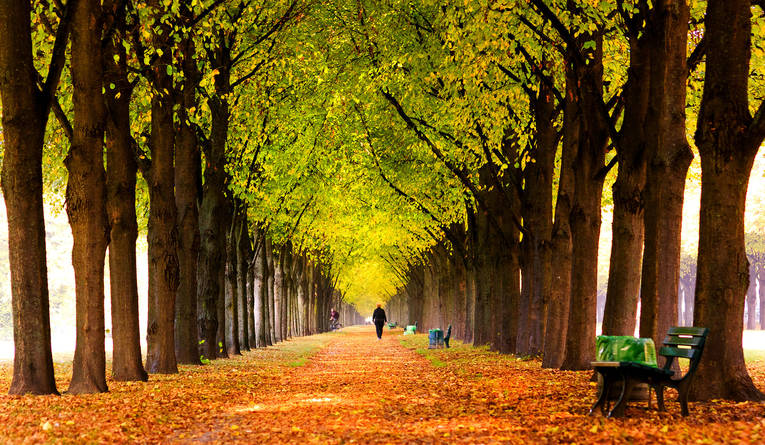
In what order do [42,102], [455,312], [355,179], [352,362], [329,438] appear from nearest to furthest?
[329,438] < [42,102] < [352,362] < [355,179] < [455,312]

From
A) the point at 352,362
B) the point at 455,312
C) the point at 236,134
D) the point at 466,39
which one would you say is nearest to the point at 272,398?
the point at 466,39

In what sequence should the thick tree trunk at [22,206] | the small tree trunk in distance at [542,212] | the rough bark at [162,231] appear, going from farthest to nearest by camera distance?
the small tree trunk in distance at [542,212]
the rough bark at [162,231]
the thick tree trunk at [22,206]

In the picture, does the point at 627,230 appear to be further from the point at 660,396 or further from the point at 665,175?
the point at 660,396

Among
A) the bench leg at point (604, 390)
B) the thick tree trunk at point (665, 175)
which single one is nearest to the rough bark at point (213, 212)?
the thick tree trunk at point (665, 175)

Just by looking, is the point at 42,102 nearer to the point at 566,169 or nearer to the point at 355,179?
the point at 566,169

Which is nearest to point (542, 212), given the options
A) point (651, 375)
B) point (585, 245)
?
point (585, 245)

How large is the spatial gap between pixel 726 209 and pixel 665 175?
1884 millimetres

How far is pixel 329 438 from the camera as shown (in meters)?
9.17

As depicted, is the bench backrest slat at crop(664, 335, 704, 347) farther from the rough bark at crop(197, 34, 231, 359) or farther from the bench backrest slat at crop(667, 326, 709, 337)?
the rough bark at crop(197, 34, 231, 359)

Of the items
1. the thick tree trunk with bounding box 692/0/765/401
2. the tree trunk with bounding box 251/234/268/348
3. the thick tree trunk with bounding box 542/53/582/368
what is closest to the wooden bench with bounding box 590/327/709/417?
the thick tree trunk with bounding box 692/0/765/401

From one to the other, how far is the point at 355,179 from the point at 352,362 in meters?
9.35

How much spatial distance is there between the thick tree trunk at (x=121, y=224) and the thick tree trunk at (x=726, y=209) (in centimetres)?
985

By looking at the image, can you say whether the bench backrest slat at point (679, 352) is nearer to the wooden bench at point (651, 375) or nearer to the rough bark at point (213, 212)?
the wooden bench at point (651, 375)

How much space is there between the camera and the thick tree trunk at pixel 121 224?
16062 mm
